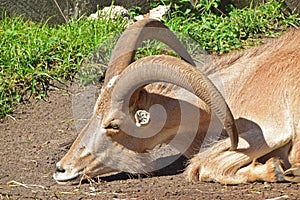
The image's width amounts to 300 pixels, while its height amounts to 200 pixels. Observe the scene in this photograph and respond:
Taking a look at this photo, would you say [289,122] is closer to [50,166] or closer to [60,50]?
[50,166]

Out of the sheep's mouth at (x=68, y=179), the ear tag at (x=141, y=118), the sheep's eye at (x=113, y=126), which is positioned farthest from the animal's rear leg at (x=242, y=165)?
the sheep's mouth at (x=68, y=179)

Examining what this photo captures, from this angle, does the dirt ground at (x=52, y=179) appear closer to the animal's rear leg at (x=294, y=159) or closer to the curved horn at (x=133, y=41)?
the animal's rear leg at (x=294, y=159)

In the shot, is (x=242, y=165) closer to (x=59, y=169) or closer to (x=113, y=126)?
(x=113, y=126)

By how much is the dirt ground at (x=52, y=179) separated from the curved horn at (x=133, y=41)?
1.00 m

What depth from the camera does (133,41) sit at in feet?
25.4

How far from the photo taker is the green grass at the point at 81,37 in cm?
988

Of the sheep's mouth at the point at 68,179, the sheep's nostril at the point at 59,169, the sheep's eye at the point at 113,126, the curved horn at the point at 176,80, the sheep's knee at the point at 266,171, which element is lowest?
the sheep's mouth at the point at 68,179

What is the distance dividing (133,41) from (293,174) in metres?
1.93

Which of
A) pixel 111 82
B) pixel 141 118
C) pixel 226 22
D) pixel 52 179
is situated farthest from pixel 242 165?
pixel 226 22

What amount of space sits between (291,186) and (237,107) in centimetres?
98

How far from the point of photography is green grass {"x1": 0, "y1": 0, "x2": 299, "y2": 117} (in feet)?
32.4

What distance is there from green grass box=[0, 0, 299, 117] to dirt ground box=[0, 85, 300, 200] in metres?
0.27

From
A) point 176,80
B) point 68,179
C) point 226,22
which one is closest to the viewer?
point 176,80

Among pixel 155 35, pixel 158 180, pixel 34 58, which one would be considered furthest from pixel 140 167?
pixel 34 58
